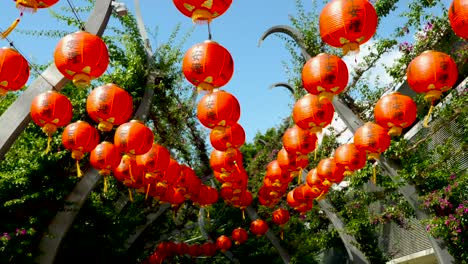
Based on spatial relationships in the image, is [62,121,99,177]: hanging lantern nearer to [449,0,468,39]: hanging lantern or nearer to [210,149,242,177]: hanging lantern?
[210,149,242,177]: hanging lantern

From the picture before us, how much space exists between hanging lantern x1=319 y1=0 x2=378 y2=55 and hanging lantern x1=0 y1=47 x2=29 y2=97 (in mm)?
3313

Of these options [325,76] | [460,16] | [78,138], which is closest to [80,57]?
[78,138]

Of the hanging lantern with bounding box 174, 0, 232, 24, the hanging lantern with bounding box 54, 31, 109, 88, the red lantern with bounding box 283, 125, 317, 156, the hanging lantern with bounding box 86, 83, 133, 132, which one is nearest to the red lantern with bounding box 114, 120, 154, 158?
the hanging lantern with bounding box 86, 83, 133, 132

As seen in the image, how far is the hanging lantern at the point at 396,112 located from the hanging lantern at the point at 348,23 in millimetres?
1846

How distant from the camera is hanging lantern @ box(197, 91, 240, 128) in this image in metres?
5.73

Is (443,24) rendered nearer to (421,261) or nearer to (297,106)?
(297,106)

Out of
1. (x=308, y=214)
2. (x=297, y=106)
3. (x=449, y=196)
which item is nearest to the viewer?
(x=297, y=106)

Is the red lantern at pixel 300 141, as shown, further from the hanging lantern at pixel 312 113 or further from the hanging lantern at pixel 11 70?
the hanging lantern at pixel 11 70

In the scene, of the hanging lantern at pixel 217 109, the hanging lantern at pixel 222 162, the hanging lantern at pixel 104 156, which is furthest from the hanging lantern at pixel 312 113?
the hanging lantern at pixel 104 156

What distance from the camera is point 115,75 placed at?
10289 mm

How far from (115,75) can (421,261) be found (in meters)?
11.5

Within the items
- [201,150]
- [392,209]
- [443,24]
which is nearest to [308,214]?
[201,150]

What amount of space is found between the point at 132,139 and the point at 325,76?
2.84 metres

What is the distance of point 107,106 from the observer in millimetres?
5902
